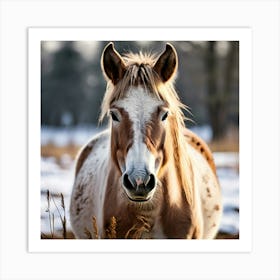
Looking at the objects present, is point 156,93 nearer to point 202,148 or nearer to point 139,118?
point 139,118

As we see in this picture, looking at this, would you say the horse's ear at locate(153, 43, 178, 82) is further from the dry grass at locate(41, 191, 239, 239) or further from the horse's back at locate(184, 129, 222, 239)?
the dry grass at locate(41, 191, 239, 239)

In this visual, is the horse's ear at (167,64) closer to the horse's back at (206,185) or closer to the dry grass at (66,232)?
the horse's back at (206,185)

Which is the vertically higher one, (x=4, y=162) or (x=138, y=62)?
(x=138, y=62)

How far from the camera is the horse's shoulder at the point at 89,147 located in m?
2.63

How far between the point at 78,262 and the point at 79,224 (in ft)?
0.65

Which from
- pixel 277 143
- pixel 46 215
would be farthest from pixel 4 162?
pixel 277 143

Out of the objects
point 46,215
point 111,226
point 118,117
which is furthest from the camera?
point 46,215

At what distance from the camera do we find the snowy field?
8.43ft

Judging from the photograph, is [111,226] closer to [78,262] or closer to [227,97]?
[78,262]

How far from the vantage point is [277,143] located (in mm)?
2586

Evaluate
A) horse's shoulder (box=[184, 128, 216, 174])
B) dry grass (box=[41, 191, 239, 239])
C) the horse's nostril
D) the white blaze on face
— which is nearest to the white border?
dry grass (box=[41, 191, 239, 239])
